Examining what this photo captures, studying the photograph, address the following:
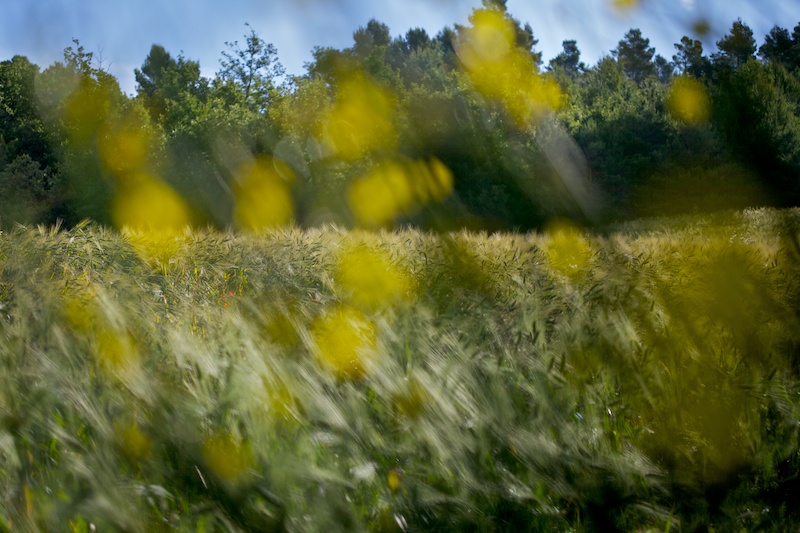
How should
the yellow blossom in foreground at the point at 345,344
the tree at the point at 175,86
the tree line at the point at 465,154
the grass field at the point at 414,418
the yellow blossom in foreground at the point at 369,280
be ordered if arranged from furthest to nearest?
the tree at the point at 175,86
the tree line at the point at 465,154
the yellow blossom in foreground at the point at 369,280
the yellow blossom in foreground at the point at 345,344
the grass field at the point at 414,418

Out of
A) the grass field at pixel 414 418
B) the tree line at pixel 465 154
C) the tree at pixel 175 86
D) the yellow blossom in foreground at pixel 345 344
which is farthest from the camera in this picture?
the tree at pixel 175 86

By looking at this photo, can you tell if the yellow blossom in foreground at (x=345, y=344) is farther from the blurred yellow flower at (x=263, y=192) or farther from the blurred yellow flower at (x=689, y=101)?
the blurred yellow flower at (x=689, y=101)

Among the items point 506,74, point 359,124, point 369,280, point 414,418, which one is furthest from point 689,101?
point 414,418

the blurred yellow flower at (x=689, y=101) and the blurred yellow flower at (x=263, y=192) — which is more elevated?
the blurred yellow flower at (x=263, y=192)

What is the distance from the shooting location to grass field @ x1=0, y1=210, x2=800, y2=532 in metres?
1.37

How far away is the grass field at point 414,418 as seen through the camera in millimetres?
1371

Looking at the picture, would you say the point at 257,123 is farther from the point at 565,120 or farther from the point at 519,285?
the point at 519,285

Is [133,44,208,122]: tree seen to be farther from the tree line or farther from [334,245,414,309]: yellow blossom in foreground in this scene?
[334,245,414,309]: yellow blossom in foreground

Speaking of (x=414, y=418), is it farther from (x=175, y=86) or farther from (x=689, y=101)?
(x=175, y=86)

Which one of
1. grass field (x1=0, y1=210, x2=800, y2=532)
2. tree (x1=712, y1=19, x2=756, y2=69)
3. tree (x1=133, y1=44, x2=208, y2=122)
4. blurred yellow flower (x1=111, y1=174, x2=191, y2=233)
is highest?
tree (x1=133, y1=44, x2=208, y2=122)

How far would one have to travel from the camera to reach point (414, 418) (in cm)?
150

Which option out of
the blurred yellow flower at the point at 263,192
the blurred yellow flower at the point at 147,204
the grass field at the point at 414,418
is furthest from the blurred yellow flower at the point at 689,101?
the grass field at the point at 414,418

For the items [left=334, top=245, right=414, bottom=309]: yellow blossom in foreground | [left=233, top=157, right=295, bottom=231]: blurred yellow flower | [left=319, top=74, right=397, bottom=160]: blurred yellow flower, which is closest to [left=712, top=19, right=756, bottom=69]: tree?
[left=334, top=245, right=414, bottom=309]: yellow blossom in foreground

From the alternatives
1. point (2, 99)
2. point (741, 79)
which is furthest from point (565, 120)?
point (2, 99)
